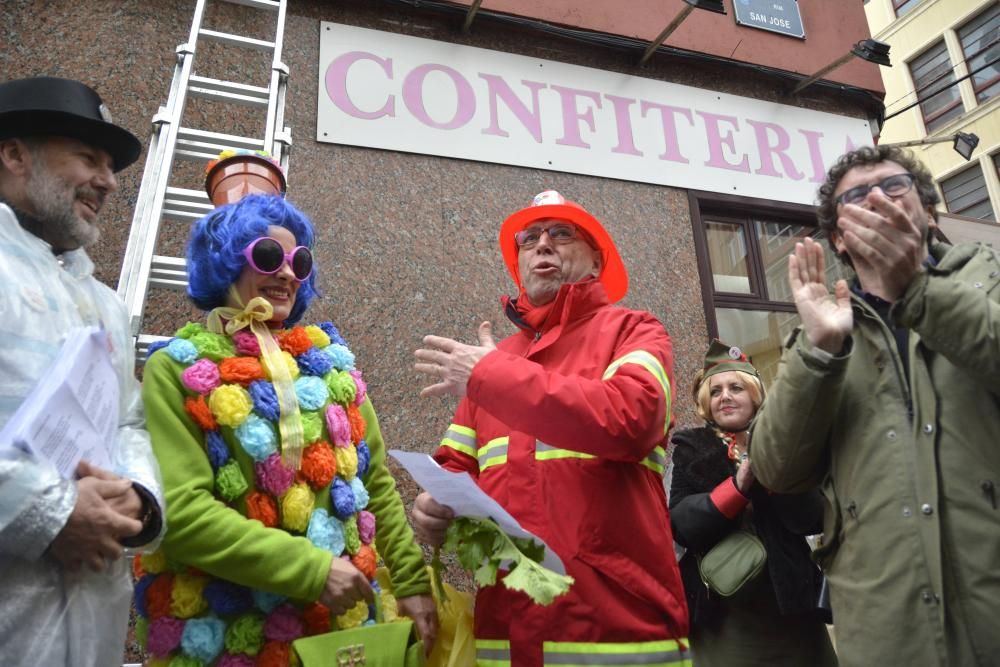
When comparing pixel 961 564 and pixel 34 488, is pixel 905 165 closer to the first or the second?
pixel 961 564

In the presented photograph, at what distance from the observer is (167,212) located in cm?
300

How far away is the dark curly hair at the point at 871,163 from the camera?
2049mm

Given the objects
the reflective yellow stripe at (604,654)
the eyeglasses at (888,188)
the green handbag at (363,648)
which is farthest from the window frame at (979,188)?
the green handbag at (363,648)

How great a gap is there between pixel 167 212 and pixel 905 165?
2706 mm

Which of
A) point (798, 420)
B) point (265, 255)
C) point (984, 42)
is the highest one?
point (984, 42)

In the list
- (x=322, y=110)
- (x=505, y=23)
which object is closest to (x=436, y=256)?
(x=322, y=110)

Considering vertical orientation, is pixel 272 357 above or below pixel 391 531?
above

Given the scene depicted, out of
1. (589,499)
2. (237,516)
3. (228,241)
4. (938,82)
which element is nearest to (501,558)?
(589,499)

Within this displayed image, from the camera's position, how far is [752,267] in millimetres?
5223

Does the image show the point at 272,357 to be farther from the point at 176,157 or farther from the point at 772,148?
Answer: the point at 772,148

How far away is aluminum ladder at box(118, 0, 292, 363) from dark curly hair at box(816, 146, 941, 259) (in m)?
2.28

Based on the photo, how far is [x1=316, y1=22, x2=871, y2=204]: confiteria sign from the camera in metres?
4.25

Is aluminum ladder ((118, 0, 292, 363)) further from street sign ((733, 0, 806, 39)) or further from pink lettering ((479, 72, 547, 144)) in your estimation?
street sign ((733, 0, 806, 39))

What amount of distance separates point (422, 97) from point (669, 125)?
5.72 feet
